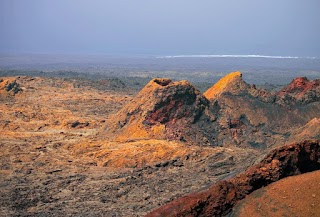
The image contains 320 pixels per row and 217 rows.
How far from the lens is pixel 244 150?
18609 millimetres

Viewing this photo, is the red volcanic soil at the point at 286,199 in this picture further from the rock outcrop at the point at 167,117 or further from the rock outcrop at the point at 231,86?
the rock outcrop at the point at 231,86

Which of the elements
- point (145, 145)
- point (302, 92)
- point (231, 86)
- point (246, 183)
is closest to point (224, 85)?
point (231, 86)

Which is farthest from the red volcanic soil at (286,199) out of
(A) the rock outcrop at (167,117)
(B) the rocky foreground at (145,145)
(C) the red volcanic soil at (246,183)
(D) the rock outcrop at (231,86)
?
(D) the rock outcrop at (231,86)

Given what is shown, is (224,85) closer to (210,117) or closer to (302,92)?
(210,117)

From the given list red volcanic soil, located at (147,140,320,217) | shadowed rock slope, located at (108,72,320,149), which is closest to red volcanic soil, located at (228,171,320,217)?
red volcanic soil, located at (147,140,320,217)

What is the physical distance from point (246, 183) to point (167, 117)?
1144 centimetres

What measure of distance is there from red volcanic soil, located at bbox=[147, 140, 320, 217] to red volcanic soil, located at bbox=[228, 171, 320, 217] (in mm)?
221

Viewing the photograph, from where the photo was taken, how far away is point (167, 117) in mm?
20859

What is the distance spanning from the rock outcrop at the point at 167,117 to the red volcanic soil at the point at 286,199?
10.5m

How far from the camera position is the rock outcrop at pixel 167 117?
20.2 metres

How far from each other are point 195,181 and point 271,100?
9428mm

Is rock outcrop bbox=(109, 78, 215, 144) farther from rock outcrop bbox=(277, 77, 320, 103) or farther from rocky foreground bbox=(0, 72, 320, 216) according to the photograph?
rock outcrop bbox=(277, 77, 320, 103)

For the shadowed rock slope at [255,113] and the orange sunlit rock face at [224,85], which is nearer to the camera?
the shadowed rock slope at [255,113]

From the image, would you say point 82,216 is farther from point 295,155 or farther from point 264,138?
point 264,138
